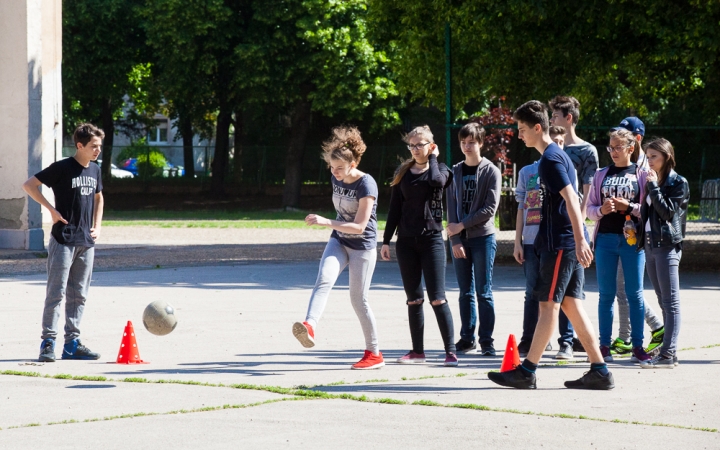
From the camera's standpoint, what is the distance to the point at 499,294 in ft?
42.0

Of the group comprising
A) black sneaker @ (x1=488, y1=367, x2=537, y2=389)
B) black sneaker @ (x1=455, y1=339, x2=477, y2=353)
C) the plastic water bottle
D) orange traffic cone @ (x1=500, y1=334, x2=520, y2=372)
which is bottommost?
black sneaker @ (x1=455, y1=339, x2=477, y2=353)

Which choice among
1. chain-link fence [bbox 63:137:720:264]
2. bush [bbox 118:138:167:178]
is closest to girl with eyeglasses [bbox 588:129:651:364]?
chain-link fence [bbox 63:137:720:264]

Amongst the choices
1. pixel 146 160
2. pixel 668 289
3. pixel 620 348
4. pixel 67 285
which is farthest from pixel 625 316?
pixel 146 160

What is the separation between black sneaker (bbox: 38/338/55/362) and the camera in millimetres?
7879

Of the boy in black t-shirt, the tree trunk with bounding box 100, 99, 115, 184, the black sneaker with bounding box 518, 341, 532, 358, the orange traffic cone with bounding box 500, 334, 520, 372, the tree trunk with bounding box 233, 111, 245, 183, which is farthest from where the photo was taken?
the tree trunk with bounding box 233, 111, 245, 183

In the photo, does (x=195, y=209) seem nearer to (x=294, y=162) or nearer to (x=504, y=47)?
(x=294, y=162)

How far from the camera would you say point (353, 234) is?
7.59 meters

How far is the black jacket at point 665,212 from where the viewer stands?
771cm

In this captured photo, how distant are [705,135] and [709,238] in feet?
40.9

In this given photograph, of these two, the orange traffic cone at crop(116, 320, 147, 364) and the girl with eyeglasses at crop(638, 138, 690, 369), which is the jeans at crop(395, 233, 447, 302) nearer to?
the girl with eyeglasses at crop(638, 138, 690, 369)

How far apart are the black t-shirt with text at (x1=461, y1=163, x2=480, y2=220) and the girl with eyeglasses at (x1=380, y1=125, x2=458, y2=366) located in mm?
651

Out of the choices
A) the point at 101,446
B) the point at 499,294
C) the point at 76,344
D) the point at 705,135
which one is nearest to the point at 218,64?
the point at 705,135

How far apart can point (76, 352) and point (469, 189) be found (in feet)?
11.1

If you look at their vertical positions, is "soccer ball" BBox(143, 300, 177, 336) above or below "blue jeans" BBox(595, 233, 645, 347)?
below
